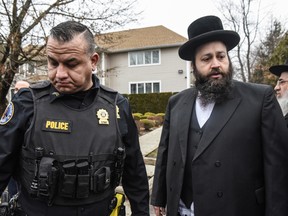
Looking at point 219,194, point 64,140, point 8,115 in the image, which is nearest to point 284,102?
point 219,194

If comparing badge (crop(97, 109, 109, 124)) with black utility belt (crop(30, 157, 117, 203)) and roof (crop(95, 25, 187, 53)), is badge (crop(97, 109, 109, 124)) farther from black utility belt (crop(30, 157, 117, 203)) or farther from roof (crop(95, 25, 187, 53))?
roof (crop(95, 25, 187, 53))

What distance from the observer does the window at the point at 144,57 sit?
73.6 feet

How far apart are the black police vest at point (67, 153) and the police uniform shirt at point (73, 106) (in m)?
0.05

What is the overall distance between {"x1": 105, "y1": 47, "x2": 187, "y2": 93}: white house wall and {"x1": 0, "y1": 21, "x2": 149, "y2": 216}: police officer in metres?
18.8

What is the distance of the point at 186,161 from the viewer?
2.29 m

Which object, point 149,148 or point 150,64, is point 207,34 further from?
point 150,64

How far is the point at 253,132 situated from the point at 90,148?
116cm

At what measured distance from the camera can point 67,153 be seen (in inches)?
66.4

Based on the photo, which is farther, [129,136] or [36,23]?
[36,23]

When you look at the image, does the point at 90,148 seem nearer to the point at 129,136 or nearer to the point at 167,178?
the point at 129,136

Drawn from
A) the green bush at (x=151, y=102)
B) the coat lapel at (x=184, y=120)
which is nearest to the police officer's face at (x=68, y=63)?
the coat lapel at (x=184, y=120)

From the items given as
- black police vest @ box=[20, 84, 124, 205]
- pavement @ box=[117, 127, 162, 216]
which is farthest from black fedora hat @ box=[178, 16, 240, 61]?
Result: pavement @ box=[117, 127, 162, 216]

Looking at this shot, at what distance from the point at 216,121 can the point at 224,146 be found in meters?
0.20

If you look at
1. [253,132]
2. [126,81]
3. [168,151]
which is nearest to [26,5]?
[168,151]
